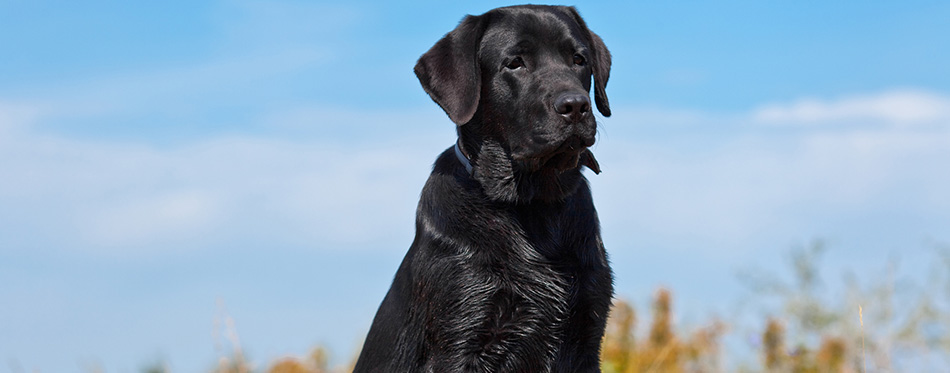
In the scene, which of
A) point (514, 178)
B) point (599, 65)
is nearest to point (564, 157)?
point (514, 178)

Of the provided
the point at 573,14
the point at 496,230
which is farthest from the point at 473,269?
the point at 573,14

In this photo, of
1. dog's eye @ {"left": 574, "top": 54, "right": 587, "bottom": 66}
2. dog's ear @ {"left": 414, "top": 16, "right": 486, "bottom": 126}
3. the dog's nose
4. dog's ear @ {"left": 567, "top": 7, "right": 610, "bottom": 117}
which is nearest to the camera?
the dog's nose

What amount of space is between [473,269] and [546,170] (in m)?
0.58

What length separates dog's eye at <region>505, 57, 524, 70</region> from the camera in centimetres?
432

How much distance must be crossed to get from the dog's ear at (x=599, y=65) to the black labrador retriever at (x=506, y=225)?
184 mm

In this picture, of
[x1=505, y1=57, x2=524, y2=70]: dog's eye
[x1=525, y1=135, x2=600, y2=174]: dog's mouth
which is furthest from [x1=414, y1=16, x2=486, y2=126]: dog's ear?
[x1=525, y1=135, x2=600, y2=174]: dog's mouth

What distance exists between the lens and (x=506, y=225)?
167 inches

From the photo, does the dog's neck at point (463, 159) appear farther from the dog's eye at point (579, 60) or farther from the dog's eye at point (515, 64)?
the dog's eye at point (579, 60)

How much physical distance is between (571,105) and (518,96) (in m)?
0.32

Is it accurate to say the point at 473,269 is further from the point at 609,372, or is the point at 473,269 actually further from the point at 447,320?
the point at 609,372

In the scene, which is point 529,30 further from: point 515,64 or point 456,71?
point 456,71

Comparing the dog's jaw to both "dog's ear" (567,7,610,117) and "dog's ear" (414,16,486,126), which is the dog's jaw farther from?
"dog's ear" (567,7,610,117)

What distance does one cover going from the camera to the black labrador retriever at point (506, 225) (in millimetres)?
4082

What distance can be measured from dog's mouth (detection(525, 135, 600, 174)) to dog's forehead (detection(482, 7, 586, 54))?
0.54 m
